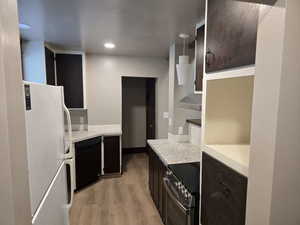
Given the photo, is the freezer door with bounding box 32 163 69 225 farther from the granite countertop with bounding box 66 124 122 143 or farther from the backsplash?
the backsplash

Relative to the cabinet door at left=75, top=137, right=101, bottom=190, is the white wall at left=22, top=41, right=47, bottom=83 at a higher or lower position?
higher

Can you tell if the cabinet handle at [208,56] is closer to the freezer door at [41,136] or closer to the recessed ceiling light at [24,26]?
the freezer door at [41,136]

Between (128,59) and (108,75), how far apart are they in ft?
1.73

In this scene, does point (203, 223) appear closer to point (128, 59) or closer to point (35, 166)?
point (35, 166)

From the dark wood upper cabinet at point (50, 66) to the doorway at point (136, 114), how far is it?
1.93 metres

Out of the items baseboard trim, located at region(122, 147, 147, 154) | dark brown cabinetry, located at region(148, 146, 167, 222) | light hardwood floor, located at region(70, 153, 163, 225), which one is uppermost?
dark brown cabinetry, located at region(148, 146, 167, 222)

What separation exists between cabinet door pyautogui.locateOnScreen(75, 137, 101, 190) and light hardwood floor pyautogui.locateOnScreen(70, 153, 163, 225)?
148 millimetres

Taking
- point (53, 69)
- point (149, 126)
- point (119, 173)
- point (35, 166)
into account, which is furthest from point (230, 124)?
point (149, 126)

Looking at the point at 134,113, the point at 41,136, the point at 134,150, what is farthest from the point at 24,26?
the point at 134,150

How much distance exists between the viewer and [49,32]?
2.43 metres

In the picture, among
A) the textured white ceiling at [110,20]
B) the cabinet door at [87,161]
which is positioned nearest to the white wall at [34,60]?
the textured white ceiling at [110,20]

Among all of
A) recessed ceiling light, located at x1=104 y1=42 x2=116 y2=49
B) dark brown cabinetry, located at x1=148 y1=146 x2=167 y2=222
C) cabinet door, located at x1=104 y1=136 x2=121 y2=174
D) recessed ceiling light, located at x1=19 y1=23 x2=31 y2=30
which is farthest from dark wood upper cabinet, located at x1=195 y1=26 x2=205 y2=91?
cabinet door, located at x1=104 y1=136 x2=121 y2=174

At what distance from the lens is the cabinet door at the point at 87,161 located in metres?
3.04

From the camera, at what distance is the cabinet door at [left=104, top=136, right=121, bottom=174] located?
351 cm
